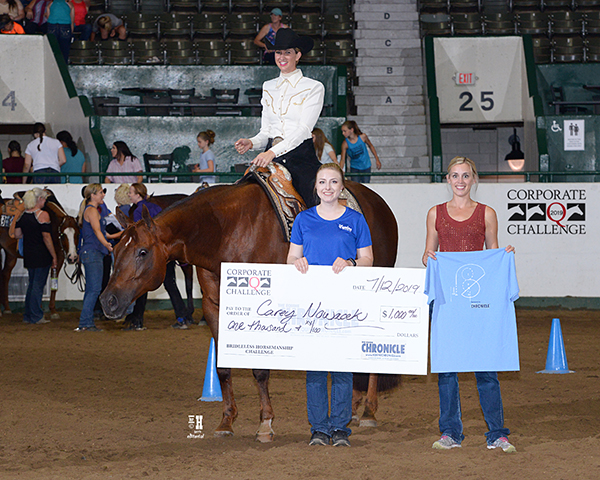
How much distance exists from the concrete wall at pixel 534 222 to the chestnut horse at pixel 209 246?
22.7ft

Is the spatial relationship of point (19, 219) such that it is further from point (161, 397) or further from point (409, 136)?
point (409, 136)

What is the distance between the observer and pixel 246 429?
539 cm

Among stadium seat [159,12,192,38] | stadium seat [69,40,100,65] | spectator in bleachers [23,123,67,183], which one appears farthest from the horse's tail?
stadium seat [159,12,192,38]

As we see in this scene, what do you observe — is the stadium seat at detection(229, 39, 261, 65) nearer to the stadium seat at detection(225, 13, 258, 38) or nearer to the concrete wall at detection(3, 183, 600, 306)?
the stadium seat at detection(225, 13, 258, 38)

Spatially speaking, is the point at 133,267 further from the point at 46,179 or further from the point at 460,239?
the point at 46,179

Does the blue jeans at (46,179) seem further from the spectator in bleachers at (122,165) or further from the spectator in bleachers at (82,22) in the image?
the spectator in bleachers at (82,22)

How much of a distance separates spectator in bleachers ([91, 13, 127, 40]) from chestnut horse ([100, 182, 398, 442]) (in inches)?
549

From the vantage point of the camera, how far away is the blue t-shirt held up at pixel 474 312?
4.52 metres

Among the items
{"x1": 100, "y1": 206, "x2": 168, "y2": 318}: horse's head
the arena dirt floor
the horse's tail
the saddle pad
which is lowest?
the arena dirt floor

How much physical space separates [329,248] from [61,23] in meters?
14.2

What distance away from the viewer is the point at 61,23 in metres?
16.7

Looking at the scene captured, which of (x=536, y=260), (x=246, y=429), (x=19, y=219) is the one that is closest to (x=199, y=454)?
(x=246, y=429)

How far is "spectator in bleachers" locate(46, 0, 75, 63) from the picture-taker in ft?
54.9

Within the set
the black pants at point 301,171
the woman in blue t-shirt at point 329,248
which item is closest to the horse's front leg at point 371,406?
the woman in blue t-shirt at point 329,248
